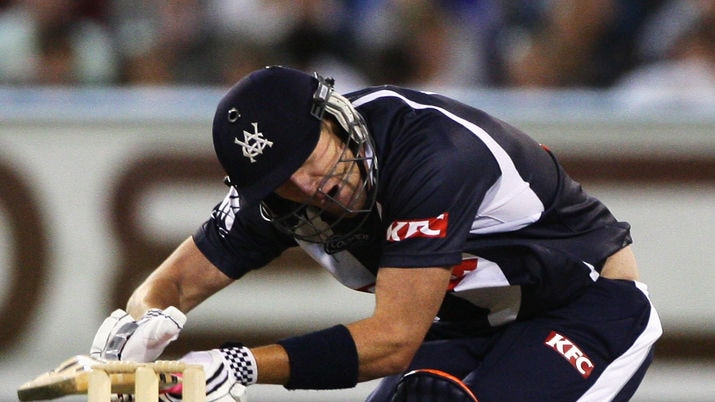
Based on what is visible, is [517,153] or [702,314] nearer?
[517,153]

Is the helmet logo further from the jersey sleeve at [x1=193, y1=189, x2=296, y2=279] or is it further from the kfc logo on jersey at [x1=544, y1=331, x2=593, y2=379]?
the kfc logo on jersey at [x1=544, y1=331, x2=593, y2=379]

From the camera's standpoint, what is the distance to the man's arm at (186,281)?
4070 millimetres

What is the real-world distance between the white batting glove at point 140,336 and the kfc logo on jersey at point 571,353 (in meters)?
1.10

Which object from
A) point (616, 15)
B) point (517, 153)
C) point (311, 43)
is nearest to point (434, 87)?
point (311, 43)

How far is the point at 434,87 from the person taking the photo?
755 centimetres

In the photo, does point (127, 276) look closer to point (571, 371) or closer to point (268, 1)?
point (268, 1)

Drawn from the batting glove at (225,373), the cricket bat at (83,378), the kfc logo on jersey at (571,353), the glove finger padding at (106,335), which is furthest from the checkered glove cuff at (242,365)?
Answer: the kfc logo on jersey at (571,353)

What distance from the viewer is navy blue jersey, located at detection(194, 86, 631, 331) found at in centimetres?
353

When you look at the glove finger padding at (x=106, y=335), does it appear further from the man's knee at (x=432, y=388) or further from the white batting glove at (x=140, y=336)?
the man's knee at (x=432, y=388)

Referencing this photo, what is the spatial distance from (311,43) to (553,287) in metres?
4.21

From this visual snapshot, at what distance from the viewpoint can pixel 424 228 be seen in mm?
3500

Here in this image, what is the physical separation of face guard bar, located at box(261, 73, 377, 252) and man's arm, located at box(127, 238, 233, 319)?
1.55ft

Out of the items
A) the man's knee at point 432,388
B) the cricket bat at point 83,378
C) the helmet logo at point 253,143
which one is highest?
the helmet logo at point 253,143

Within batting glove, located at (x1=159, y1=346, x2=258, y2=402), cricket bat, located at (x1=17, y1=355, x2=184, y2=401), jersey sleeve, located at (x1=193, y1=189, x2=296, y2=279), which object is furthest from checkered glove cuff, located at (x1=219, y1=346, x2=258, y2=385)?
jersey sleeve, located at (x1=193, y1=189, x2=296, y2=279)
